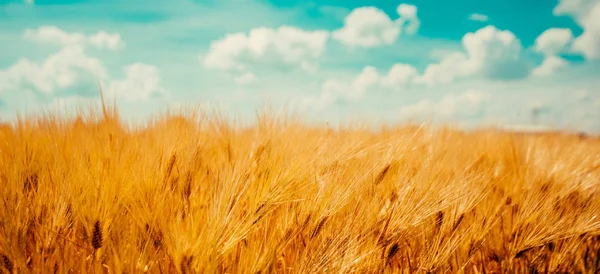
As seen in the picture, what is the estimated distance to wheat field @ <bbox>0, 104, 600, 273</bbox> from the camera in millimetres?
981

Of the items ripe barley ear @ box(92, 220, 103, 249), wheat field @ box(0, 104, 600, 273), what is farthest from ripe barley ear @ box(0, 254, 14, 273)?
ripe barley ear @ box(92, 220, 103, 249)

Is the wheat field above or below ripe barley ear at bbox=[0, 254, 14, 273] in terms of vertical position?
above

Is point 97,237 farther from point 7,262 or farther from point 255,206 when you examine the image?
point 255,206

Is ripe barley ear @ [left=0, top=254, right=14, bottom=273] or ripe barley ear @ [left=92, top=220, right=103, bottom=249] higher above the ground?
ripe barley ear @ [left=92, top=220, right=103, bottom=249]

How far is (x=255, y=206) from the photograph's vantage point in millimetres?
1071

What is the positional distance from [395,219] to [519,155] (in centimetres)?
145

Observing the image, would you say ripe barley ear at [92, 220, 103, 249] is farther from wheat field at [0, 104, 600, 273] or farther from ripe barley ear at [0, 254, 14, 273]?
ripe barley ear at [0, 254, 14, 273]

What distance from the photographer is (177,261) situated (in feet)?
2.80

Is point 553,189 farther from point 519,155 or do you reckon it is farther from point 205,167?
point 205,167

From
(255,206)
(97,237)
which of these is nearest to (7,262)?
(97,237)

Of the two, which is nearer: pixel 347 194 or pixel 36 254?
pixel 36 254

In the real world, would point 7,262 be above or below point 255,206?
below

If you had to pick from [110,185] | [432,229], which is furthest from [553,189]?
[110,185]

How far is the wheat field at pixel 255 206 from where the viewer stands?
38.6 inches
